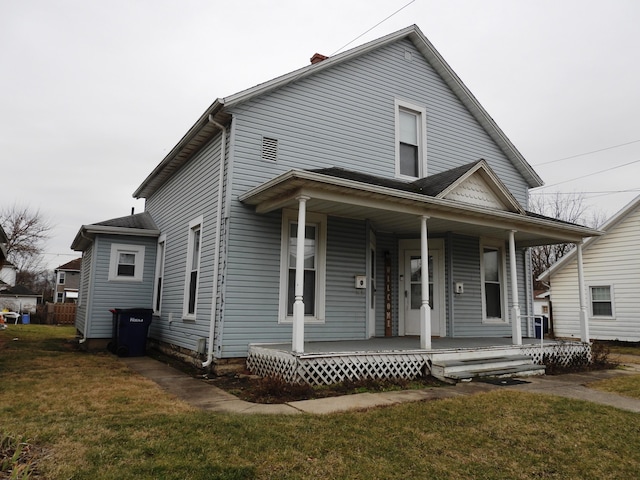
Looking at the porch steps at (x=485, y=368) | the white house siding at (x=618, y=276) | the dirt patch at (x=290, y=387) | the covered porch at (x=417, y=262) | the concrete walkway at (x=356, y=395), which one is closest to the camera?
the concrete walkway at (x=356, y=395)

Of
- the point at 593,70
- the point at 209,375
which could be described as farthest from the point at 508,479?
the point at 593,70

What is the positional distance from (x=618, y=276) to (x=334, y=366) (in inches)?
552

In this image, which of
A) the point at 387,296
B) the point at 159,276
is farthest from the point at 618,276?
the point at 159,276

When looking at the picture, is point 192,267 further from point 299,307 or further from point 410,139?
point 410,139

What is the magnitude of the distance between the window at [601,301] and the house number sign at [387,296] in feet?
35.5

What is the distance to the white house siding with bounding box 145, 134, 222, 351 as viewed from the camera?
28.2 feet

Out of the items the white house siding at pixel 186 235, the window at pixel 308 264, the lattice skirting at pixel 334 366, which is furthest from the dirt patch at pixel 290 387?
the window at pixel 308 264

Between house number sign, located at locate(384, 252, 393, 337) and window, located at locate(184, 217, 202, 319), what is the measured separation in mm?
4133

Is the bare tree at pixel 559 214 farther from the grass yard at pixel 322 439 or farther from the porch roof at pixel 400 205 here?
the grass yard at pixel 322 439

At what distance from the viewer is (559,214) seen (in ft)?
117

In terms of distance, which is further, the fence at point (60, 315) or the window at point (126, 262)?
the fence at point (60, 315)

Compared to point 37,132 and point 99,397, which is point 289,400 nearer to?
point 99,397

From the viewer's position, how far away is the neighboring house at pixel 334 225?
311 inches

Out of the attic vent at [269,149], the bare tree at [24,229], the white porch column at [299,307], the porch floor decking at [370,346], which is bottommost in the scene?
the porch floor decking at [370,346]
